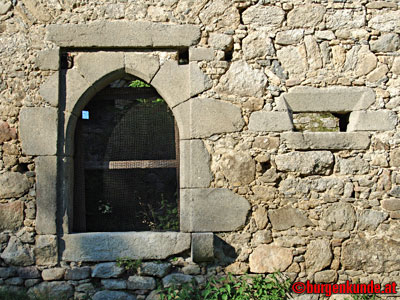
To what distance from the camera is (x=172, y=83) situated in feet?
10.6

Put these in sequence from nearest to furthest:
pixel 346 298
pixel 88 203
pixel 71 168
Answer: pixel 346 298 → pixel 71 168 → pixel 88 203

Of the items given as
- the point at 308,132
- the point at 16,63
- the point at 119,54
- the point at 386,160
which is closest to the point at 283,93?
the point at 308,132

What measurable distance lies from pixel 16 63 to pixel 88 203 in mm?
1467

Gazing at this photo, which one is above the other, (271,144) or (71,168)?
(271,144)

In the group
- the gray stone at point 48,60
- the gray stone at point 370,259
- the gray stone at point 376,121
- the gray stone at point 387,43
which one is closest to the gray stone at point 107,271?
the gray stone at point 48,60

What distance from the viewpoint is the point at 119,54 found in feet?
10.6

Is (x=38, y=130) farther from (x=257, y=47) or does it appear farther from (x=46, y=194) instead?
(x=257, y=47)

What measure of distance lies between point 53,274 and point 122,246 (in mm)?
648

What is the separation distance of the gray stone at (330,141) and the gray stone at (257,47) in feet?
2.51

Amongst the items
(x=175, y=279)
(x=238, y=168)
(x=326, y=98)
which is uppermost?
(x=326, y=98)

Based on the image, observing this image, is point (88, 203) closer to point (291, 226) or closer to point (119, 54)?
point (119, 54)

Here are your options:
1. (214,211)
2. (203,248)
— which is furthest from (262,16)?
(203,248)

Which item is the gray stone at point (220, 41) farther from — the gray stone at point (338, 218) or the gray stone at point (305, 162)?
the gray stone at point (338, 218)

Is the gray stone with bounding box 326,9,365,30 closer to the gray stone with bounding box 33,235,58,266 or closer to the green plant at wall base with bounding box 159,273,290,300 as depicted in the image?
the green plant at wall base with bounding box 159,273,290,300
